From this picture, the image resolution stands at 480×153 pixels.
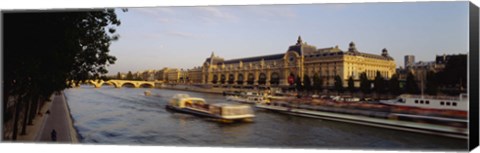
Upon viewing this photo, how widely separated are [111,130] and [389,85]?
14.8 feet

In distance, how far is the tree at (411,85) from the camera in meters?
7.28

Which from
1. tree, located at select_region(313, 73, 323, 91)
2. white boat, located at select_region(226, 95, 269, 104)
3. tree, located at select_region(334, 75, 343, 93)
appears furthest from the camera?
white boat, located at select_region(226, 95, 269, 104)

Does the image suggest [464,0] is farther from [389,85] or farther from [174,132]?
[174,132]

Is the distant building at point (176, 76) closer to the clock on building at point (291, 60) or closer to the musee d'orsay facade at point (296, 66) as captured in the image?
the musee d'orsay facade at point (296, 66)

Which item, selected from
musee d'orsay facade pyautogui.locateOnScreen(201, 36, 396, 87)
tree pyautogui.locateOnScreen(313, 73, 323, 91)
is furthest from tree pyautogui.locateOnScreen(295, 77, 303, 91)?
tree pyautogui.locateOnScreen(313, 73, 323, 91)

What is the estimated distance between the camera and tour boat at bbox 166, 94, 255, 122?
27.1 feet

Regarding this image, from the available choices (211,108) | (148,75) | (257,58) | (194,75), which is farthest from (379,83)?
(148,75)

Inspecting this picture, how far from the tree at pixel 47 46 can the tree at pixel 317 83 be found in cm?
343

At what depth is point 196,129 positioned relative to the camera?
816 centimetres

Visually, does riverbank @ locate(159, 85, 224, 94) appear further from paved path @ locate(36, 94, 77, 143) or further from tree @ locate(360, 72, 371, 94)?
tree @ locate(360, 72, 371, 94)

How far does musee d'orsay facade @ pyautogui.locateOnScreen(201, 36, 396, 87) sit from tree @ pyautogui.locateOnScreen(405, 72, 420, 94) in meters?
0.27

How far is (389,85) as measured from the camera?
7473mm

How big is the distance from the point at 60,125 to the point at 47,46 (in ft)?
6.54

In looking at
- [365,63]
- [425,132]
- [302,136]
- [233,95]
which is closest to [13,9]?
[233,95]
